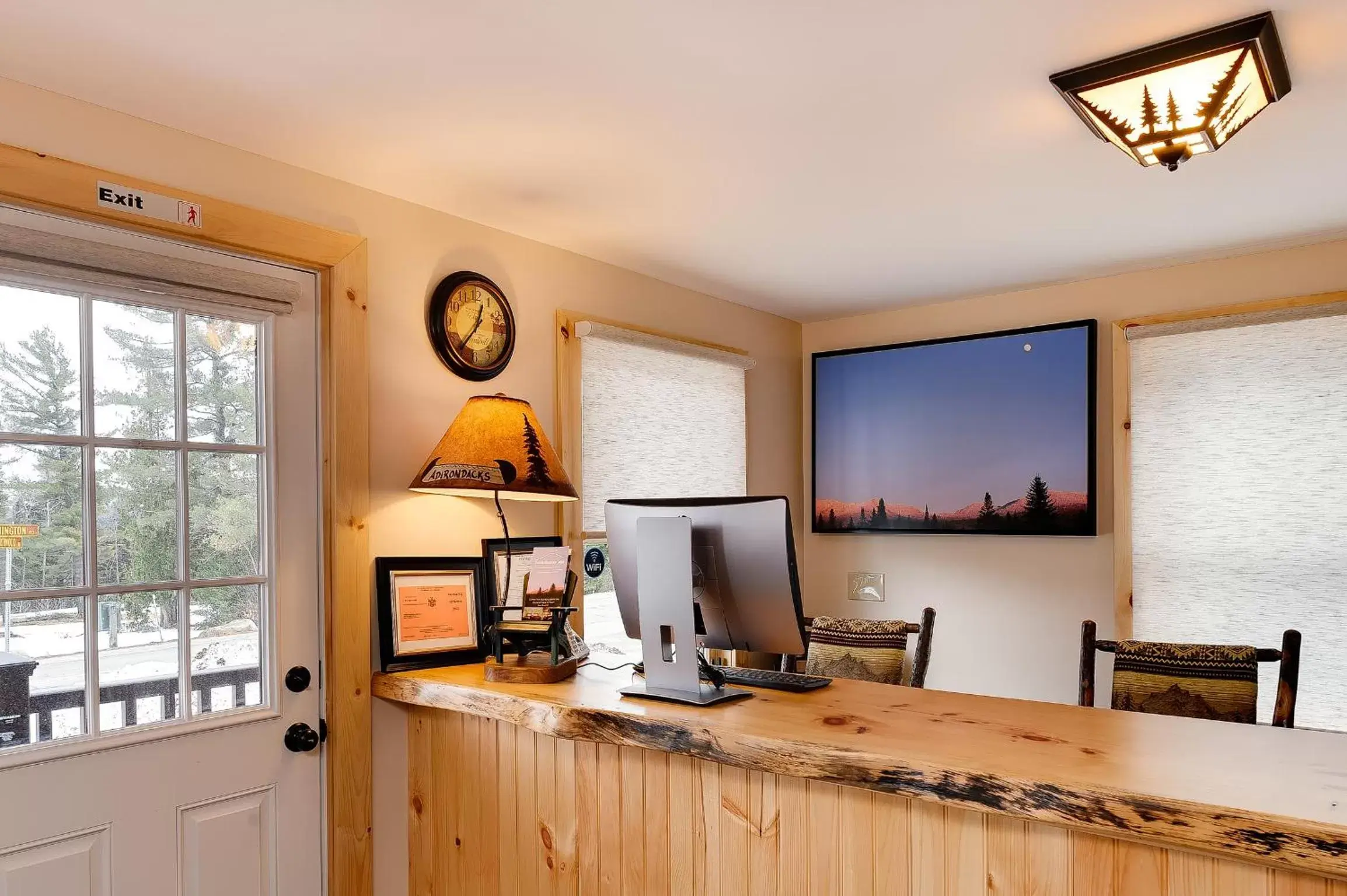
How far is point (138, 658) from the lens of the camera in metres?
2.16

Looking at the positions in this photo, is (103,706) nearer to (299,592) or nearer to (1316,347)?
(299,592)

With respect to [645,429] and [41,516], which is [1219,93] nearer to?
[645,429]

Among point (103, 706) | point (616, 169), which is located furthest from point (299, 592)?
point (616, 169)

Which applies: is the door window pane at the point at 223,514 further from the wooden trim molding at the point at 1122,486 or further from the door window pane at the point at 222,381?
the wooden trim molding at the point at 1122,486

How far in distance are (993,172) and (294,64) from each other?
70.3 inches

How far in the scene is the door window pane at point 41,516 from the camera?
1.97 metres

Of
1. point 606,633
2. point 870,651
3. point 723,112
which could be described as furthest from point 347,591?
point 870,651

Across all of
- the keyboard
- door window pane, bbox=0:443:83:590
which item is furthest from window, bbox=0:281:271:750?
the keyboard

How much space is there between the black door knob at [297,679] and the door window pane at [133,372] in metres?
0.67

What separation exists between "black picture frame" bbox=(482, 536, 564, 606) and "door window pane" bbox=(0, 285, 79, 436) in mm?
1169

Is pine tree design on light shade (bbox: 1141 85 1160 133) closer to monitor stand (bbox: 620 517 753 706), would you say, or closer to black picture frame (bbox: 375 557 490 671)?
monitor stand (bbox: 620 517 753 706)

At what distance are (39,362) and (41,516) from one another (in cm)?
33

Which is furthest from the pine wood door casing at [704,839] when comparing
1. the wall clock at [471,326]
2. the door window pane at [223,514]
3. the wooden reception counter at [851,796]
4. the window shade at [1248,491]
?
the window shade at [1248,491]

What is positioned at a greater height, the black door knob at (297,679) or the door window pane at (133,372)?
the door window pane at (133,372)
